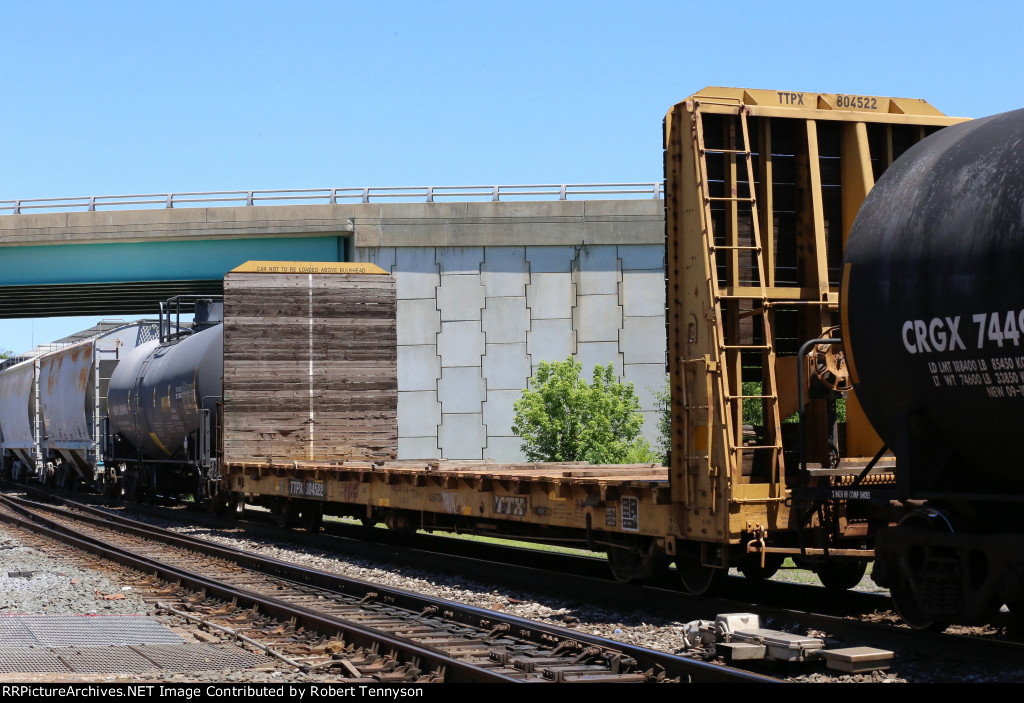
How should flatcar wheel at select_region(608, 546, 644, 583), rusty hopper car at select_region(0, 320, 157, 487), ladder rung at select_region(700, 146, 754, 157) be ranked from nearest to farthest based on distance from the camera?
ladder rung at select_region(700, 146, 754, 157) → flatcar wheel at select_region(608, 546, 644, 583) → rusty hopper car at select_region(0, 320, 157, 487)

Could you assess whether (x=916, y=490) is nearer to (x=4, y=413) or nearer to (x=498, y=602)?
(x=498, y=602)

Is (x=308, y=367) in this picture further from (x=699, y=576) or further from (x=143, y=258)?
(x=143, y=258)

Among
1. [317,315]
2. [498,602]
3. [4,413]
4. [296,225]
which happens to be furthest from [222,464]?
[4,413]

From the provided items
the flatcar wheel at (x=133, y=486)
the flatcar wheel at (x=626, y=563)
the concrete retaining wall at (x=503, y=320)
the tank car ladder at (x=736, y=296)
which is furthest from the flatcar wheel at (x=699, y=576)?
the concrete retaining wall at (x=503, y=320)

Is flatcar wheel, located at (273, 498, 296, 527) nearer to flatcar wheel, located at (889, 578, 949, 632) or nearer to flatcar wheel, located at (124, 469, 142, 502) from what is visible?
flatcar wheel, located at (124, 469, 142, 502)

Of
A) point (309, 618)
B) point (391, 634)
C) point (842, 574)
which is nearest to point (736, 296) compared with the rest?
point (842, 574)

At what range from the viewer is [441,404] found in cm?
3606

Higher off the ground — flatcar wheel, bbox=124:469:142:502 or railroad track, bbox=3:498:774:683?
flatcar wheel, bbox=124:469:142:502

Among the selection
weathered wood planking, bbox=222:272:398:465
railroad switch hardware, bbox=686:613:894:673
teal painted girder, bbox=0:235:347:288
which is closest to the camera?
railroad switch hardware, bbox=686:613:894:673

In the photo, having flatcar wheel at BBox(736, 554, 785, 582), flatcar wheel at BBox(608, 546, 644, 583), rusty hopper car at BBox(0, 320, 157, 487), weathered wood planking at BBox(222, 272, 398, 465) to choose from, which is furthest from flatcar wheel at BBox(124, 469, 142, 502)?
flatcar wheel at BBox(736, 554, 785, 582)

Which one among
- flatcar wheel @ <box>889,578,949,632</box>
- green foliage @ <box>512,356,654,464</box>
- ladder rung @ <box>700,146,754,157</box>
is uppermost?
ladder rung @ <box>700,146,754,157</box>

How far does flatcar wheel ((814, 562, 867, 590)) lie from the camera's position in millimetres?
10406

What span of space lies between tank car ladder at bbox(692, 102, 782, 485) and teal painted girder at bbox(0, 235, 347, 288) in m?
28.7

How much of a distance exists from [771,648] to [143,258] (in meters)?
34.6
